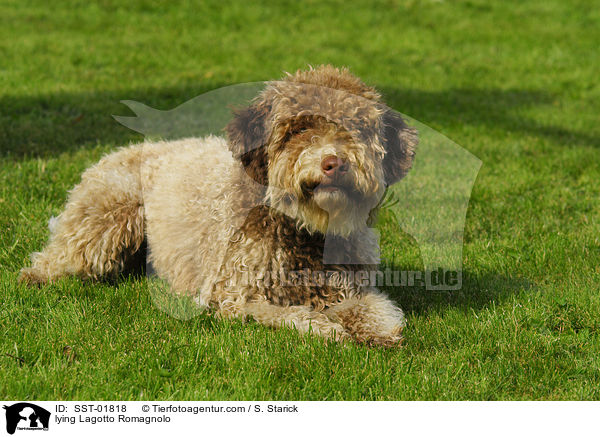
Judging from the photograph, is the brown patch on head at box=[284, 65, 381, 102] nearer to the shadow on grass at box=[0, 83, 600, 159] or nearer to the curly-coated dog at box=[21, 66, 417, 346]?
the curly-coated dog at box=[21, 66, 417, 346]

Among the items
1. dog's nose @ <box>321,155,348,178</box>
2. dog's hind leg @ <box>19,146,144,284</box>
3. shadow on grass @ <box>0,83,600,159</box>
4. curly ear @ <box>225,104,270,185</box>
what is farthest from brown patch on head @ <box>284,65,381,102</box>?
shadow on grass @ <box>0,83,600,159</box>

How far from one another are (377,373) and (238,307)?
3.67ft

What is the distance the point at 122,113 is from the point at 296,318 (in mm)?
6672

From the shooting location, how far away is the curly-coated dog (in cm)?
433

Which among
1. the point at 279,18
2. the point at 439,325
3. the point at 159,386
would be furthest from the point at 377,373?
the point at 279,18

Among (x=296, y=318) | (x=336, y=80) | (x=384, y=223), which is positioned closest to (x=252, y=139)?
(x=336, y=80)

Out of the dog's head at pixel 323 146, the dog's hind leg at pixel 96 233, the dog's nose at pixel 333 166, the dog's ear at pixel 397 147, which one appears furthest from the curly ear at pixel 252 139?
the dog's hind leg at pixel 96 233

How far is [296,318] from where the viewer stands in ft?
15.1

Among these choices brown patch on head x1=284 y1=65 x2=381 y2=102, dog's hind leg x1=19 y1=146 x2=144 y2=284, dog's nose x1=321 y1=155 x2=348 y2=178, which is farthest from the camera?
dog's hind leg x1=19 y1=146 x2=144 y2=284

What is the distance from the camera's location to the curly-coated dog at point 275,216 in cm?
433

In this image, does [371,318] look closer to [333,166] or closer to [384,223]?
[333,166]

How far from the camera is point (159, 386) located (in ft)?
13.3
